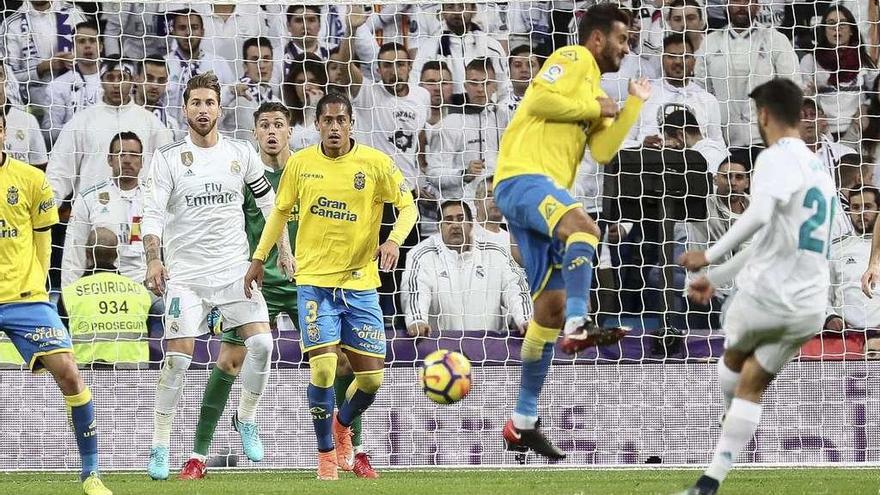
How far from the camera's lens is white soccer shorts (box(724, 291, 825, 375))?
6105 mm

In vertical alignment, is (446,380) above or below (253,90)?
below

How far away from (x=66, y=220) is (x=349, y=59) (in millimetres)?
2954

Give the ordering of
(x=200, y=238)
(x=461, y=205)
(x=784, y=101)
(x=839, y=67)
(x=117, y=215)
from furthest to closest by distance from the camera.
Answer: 1. (x=839, y=67)
2. (x=461, y=205)
3. (x=117, y=215)
4. (x=200, y=238)
5. (x=784, y=101)

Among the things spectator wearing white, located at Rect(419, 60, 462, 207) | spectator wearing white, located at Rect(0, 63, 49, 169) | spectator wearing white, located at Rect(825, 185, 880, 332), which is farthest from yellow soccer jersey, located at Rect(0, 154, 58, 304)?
spectator wearing white, located at Rect(825, 185, 880, 332)

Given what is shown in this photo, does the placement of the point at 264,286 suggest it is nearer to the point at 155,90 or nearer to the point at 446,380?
the point at 446,380

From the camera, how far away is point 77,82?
12.4m

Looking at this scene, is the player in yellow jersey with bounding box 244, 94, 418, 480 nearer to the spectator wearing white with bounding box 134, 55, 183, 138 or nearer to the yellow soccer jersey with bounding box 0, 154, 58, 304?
the yellow soccer jersey with bounding box 0, 154, 58, 304

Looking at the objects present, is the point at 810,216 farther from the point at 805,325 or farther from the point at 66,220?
the point at 66,220

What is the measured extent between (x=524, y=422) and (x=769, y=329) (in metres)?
1.55

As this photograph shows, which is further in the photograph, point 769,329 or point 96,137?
point 96,137

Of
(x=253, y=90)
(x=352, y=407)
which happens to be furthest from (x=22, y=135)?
(x=352, y=407)

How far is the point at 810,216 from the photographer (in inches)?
237

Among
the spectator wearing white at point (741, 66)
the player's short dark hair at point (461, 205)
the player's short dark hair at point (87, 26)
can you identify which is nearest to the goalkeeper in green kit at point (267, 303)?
the player's short dark hair at point (461, 205)

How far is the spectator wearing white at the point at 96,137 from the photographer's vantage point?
11.7 metres
